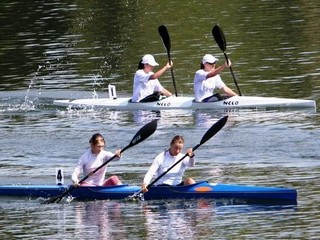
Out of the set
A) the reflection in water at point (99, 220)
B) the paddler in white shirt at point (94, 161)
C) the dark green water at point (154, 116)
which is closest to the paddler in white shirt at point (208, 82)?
the dark green water at point (154, 116)

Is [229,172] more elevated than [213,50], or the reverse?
[213,50]

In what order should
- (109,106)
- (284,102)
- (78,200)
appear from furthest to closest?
(109,106) < (284,102) < (78,200)

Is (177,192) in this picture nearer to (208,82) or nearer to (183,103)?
(208,82)

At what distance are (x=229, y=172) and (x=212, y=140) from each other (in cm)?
396

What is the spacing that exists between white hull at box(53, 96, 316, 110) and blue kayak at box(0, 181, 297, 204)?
34.2 ft

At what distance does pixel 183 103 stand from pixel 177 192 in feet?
37.8

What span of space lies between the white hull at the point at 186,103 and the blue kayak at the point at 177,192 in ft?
34.2

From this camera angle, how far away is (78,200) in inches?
997

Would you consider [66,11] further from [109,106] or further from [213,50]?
[109,106]

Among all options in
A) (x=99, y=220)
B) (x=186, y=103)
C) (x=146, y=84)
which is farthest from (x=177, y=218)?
(x=146, y=84)

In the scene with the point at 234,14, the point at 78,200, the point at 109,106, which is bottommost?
the point at 78,200

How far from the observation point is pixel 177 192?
968 inches

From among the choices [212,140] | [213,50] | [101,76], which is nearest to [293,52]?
[213,50]

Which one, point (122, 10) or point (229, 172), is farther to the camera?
point (122, 10)
